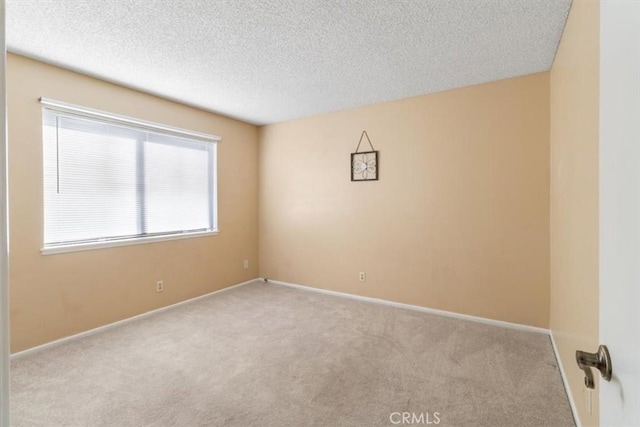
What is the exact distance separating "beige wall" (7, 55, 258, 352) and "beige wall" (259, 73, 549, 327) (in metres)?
1.01

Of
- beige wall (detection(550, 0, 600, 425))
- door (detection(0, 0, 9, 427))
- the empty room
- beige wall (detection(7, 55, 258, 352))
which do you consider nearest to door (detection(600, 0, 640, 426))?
the empty room

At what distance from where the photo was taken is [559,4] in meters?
1.89

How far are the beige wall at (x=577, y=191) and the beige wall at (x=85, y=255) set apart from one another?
12.3 ft

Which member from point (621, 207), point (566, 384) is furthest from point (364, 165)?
point (621, 207)

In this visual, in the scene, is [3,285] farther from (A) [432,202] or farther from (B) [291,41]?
(A) [432,202]

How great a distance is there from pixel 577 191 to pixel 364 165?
2.37m

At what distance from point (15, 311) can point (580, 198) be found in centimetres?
407

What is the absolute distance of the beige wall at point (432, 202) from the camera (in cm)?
292

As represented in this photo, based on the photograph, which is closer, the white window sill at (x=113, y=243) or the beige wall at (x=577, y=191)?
the beige wall at (x=577, y=191)

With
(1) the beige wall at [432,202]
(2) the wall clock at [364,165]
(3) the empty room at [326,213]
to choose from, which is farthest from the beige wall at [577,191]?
(2) the wall clock at [364,165]

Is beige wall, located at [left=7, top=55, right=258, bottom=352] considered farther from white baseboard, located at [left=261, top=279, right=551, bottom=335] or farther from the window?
white baseboard, located at [left=261, top=279, right=551, bottom=335]

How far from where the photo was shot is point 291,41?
7.57ft

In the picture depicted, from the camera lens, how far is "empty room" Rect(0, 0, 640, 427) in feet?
5.57

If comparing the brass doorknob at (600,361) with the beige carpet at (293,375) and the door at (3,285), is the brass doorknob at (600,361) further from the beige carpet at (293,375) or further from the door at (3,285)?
the beige carpet at (293,375)
